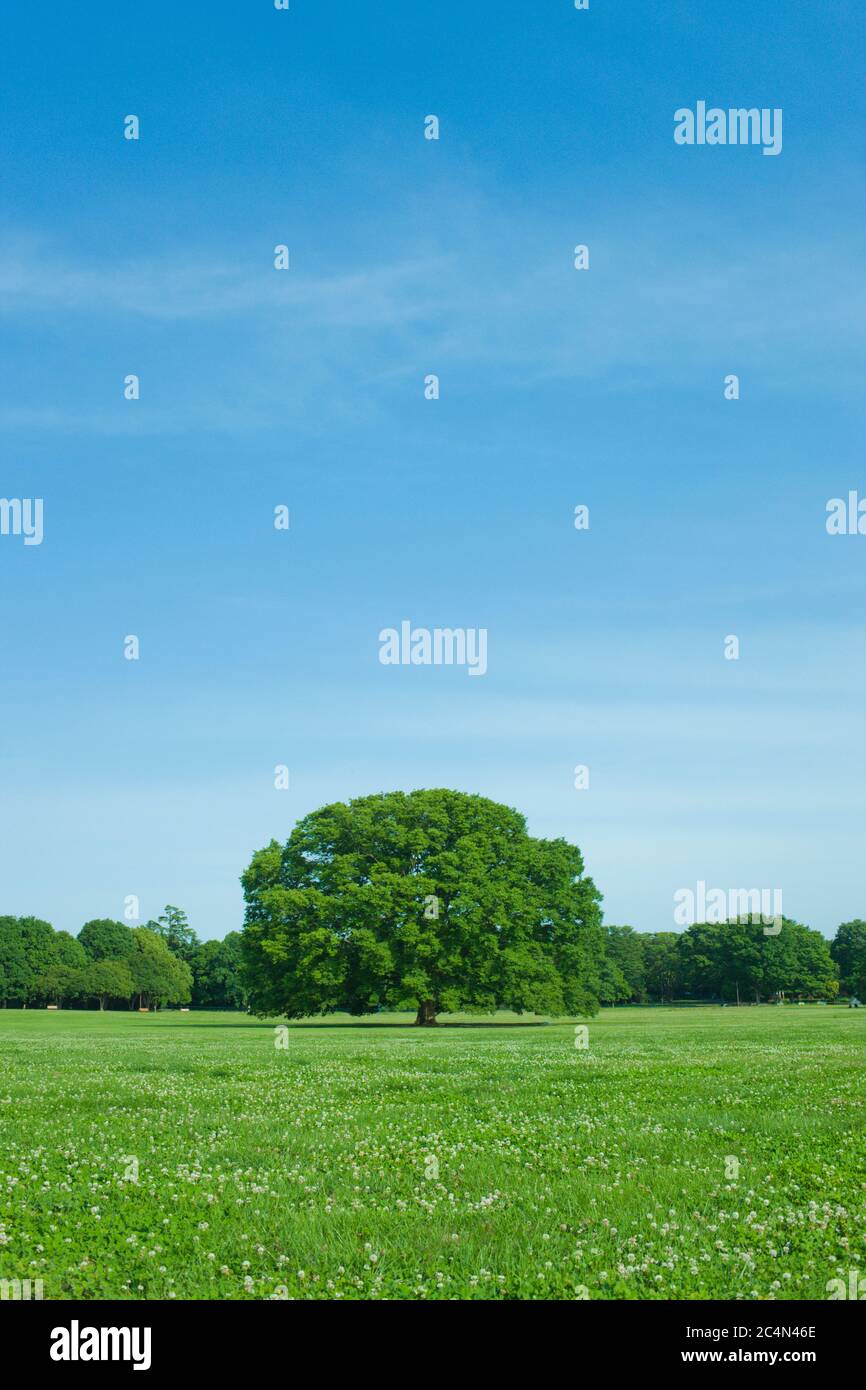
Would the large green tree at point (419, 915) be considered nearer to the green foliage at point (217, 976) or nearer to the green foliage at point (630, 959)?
the green foliage at point (217, 976)

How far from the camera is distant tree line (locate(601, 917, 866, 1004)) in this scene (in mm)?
167250

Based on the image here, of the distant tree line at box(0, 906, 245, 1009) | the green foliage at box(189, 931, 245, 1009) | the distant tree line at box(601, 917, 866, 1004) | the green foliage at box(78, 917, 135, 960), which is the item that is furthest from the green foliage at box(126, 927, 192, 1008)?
the distant tree line at box(601, 917, 866, 1004)

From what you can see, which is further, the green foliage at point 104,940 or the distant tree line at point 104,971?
the green foliage at point 104,940

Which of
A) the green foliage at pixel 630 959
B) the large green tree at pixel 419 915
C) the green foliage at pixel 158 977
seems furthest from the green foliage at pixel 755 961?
the large green tree at pixel 419 915

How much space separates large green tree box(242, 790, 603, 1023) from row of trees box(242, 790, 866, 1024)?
0.11m

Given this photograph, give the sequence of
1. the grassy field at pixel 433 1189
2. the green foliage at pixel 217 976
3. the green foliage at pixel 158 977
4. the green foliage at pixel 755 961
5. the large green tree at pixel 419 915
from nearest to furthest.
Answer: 1. the grassy field at pixel 433 1189
2. the large green tree at pixel 419 915
3. the green foliage at pixel 158 977
4. the green foliage at pixel 755 961
5. the green foliage at pixel 217 976

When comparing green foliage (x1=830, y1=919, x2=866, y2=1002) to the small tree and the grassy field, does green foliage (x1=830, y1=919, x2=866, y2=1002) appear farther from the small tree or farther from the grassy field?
the grassy field

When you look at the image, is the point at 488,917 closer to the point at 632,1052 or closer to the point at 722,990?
the point at 632,1052

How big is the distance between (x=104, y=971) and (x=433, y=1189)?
15552cm

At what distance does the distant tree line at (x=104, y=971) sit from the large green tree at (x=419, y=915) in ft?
256

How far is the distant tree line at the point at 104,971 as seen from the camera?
157 meters

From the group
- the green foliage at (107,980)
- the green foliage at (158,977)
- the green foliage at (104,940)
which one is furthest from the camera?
the green foliage at (104,940)
